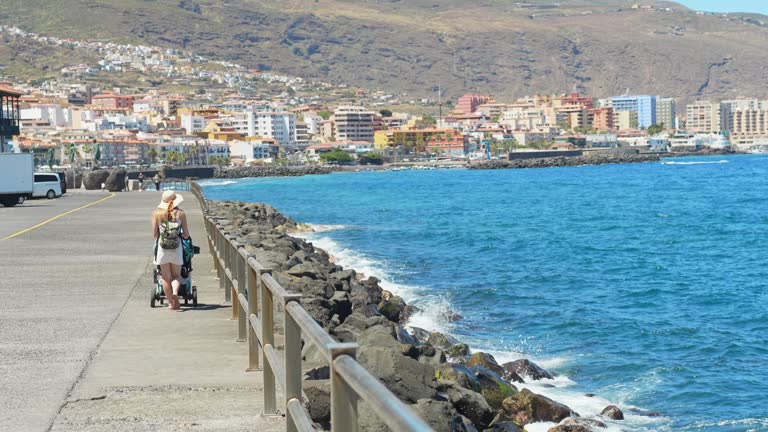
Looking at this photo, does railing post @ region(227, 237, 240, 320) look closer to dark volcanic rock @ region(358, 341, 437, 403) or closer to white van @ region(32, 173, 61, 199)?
dark volcanic rock @ region(358, 341, 437, 403)

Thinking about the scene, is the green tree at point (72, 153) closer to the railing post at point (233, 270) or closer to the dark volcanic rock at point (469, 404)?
the railing post at point (233, 270)

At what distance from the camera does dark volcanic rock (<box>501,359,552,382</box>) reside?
16.1m

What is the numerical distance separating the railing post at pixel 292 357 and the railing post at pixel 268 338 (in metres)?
1.28

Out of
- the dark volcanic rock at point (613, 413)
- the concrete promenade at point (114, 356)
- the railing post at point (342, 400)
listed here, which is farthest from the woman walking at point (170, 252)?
the railing post at point (342, 400)

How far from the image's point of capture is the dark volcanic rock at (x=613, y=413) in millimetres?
13867

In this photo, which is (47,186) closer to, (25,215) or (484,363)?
(25,215)

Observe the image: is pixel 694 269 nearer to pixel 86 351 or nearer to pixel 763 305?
pixel 763 305

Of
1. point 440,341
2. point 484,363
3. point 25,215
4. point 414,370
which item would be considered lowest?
point 440,341

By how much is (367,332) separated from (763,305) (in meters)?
15.9

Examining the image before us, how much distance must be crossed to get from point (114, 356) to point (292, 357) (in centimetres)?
456

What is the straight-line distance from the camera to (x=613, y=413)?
13.9 meters

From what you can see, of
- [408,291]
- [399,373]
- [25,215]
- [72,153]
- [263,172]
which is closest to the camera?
[399,373]

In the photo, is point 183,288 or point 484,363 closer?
point 183,288

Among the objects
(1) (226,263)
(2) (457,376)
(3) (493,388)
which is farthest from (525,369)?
(1) (226,263)
